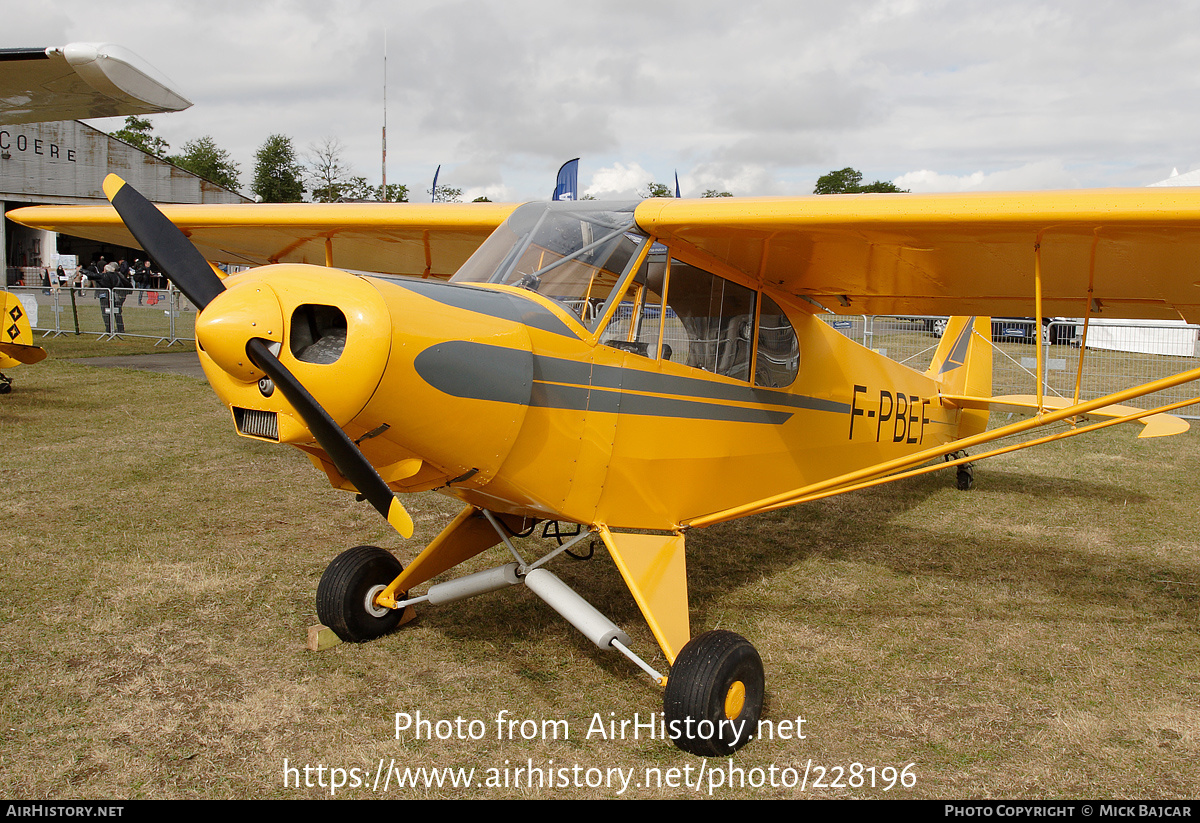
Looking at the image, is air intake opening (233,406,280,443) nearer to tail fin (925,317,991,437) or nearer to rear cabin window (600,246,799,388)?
rear cabin window (600,246,799,388)

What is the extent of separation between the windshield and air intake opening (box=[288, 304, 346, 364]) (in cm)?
99

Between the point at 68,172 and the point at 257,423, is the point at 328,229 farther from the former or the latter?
the point at 68,172

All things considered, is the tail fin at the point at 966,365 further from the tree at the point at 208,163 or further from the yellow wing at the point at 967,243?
the tree at the point at 208,163

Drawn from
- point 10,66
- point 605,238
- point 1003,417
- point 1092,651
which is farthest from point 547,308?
point 1003,417

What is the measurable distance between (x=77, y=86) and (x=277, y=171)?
5521 centimetres

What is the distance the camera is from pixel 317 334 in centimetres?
259

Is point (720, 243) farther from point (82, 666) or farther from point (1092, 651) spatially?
point (82, 666)

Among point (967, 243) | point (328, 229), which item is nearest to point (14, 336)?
point (328, 229)

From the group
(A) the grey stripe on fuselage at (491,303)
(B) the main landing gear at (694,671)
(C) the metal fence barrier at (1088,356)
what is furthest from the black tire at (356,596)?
(C) the metal fence barrier at (1088,356)

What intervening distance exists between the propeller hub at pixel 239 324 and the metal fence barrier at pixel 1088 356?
12854 mm

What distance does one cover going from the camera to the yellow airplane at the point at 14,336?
33.8 ft

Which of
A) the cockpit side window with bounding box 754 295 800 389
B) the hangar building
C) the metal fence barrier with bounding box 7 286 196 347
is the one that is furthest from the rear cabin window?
the hangar building

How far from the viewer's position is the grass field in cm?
322

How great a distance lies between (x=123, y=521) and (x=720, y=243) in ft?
17.1
